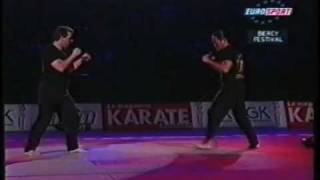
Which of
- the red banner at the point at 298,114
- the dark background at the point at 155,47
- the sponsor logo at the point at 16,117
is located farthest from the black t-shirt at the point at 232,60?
the dark background at the point at 155,47

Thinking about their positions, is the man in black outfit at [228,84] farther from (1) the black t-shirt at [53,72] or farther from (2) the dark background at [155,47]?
(2) the dark background at [155,47]

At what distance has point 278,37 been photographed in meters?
17.8

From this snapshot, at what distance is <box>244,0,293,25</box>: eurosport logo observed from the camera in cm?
1770

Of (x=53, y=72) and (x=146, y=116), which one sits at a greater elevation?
(x=53, y=72)

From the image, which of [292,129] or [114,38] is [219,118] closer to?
[292,129]

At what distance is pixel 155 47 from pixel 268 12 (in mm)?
2918

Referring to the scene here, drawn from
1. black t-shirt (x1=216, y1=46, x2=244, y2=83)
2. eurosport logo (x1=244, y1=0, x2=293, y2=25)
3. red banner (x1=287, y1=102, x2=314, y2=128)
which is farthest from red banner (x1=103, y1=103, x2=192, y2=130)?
black t-shirt (x1=216, y1=46, x2=244, y2=83)

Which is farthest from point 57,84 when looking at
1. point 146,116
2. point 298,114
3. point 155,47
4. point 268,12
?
point 268,12

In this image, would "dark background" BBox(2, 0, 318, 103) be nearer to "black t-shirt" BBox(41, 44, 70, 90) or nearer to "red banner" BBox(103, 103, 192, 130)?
"red banner" BBox(103, 103, 192, 130)

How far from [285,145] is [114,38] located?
23.4 feet

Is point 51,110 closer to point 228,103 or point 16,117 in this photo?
point 228,103

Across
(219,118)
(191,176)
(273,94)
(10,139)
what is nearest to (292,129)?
(273,94)

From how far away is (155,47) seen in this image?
17.6 m

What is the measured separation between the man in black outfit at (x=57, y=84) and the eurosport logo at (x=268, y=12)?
889cm
